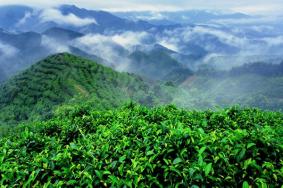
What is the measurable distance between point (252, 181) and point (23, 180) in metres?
5.15

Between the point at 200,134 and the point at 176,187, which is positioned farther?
the point at 200,134

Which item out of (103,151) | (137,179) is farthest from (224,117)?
(137,179)

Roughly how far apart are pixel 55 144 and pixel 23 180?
136 inches

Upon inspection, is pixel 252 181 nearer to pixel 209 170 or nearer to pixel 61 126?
pixel 209 170

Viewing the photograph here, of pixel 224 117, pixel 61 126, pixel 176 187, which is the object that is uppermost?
pixel 176 187

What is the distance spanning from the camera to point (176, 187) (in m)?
7.57

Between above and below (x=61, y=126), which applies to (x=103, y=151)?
above

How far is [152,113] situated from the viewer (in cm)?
1727

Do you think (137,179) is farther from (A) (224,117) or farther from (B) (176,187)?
(A) (224,117)

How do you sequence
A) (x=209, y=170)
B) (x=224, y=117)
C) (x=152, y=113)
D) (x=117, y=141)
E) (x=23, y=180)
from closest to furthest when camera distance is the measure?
(x=209, y=170), (x=23, y=180), (x=117, y=141), (x=224, y=117), (x=152, y=113)

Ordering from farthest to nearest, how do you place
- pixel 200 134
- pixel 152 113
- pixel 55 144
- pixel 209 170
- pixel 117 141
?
pixel 152 113 → pixel 55 144 → pixel 117 141 → pixel 200 134 → pixel 209 170

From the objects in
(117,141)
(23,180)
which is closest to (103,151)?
(117,141)

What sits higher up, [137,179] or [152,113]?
[137,179]

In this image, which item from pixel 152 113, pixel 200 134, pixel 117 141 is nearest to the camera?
pixel 200 134
